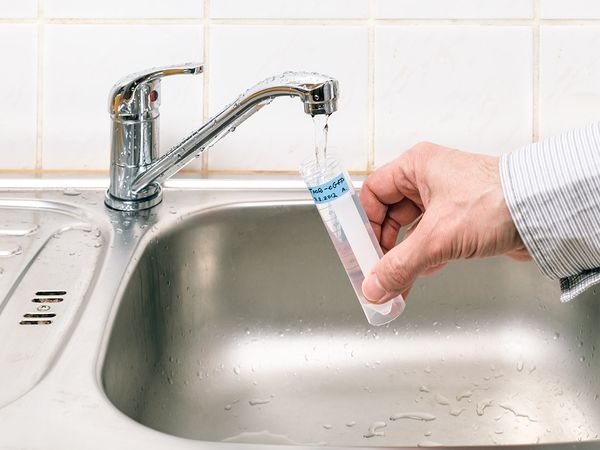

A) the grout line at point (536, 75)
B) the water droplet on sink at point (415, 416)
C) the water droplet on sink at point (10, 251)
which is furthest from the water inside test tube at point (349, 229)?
→ the grout line at point (536, 75)

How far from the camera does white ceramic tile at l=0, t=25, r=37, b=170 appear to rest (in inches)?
40.3

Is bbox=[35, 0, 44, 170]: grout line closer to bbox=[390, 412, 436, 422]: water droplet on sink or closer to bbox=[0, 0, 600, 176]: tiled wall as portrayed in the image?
bbox=[0, 0, 600, 176]: tiled wall

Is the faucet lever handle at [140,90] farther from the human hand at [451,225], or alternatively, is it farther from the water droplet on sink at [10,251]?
the human hand at [451,225]

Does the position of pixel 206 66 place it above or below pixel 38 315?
above

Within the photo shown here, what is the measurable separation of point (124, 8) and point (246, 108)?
280 mm

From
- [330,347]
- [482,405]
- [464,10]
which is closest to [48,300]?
[330,347]

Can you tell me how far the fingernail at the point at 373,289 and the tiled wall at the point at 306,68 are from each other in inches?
16.4

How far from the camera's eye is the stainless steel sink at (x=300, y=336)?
850mm

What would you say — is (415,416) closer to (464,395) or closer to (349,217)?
(464,395)

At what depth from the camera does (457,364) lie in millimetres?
966

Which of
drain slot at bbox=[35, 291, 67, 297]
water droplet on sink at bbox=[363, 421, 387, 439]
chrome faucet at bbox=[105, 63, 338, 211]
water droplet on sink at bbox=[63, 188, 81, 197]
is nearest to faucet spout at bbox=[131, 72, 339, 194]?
chrome faucet at bbox=[105, 63, 338, 211]

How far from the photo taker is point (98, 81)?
1031mm

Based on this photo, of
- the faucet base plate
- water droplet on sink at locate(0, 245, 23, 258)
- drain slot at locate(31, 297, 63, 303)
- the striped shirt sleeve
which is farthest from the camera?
the faucet base plate

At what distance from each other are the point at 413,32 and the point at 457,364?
1.33 ft
